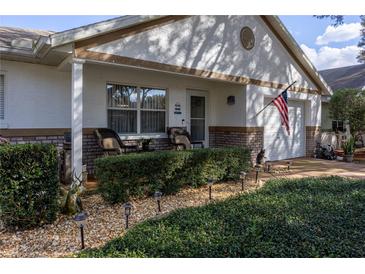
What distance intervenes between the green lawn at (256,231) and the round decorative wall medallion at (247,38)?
5.75 meters

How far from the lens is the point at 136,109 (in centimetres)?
859

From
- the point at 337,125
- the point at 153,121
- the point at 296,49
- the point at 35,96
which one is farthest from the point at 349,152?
the point at 35,96

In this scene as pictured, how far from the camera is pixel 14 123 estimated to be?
688 centimetres

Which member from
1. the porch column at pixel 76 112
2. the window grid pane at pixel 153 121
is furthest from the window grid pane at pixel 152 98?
the porch column at pixel 76 112

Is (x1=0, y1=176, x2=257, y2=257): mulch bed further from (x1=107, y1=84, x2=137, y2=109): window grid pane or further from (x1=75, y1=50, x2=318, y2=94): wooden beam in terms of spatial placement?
(x1=107, y1=84, x2=137, y2=109): window grid pane

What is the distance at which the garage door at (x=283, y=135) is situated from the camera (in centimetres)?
1059

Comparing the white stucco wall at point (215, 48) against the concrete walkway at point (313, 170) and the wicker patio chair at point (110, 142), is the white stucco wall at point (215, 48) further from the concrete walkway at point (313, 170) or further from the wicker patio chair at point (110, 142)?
the concrete walkway at point (313, 170)

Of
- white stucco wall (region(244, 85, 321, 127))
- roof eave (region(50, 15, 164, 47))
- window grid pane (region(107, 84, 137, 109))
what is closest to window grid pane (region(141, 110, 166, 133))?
window grid pane (region(107, 84, 137, 109))

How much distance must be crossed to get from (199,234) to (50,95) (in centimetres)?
567

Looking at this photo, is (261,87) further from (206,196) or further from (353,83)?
(353,83)

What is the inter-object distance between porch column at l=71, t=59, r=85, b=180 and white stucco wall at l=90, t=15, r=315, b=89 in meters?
0.57

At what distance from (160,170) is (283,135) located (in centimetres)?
723

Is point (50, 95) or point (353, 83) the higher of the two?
point (353, 83)

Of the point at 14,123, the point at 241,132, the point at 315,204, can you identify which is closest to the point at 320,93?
the point at 241,132
